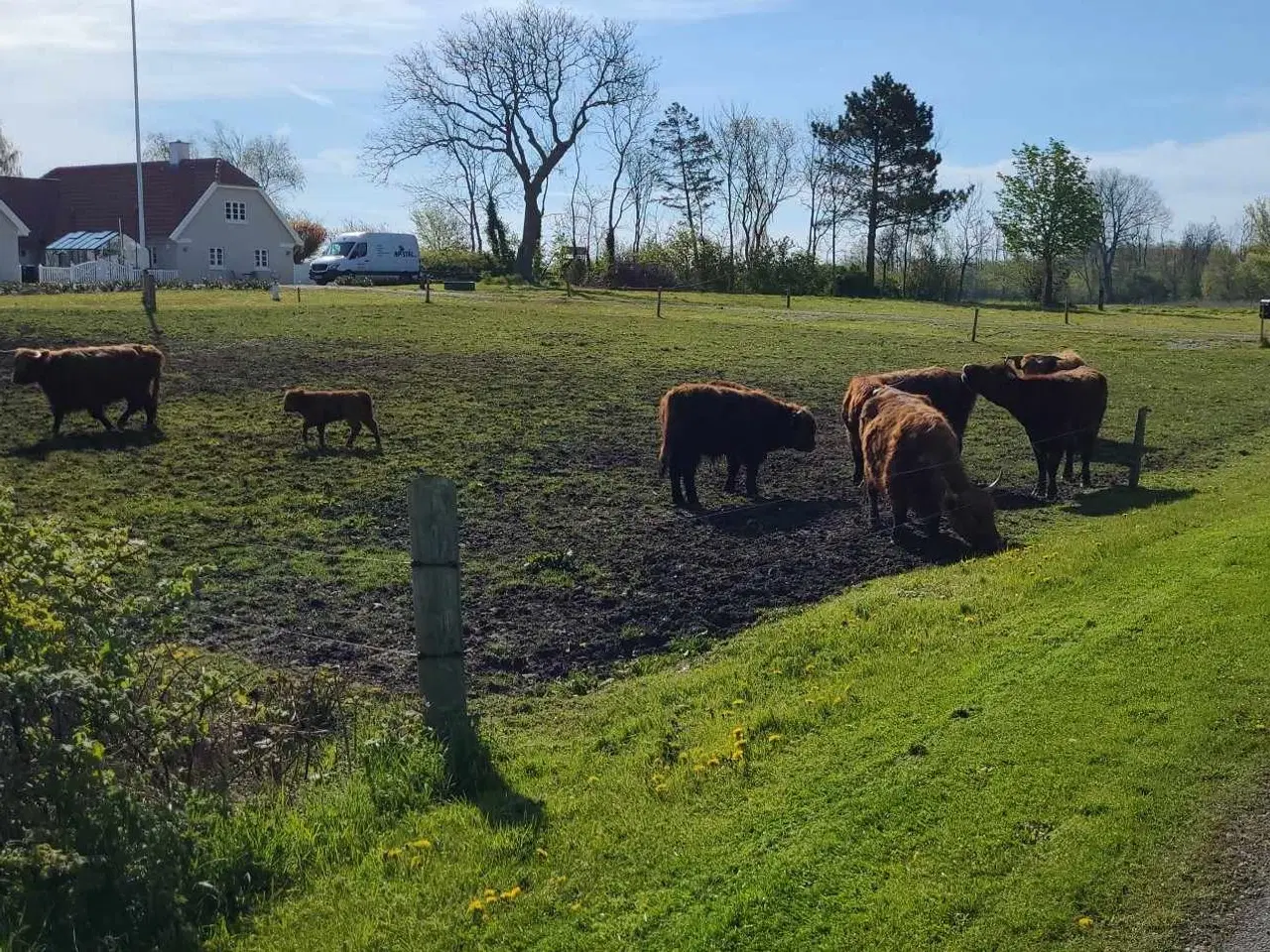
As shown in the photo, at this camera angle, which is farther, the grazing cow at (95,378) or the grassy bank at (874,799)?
the grazing cow at (95,378)

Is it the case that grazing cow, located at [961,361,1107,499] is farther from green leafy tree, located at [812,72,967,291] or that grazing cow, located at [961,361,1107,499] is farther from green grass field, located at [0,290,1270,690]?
green leafy tree, located at [812,72,967,291]

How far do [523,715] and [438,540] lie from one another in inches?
85.2

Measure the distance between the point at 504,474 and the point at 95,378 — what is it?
22.0 feet

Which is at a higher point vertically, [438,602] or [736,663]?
[438,602]

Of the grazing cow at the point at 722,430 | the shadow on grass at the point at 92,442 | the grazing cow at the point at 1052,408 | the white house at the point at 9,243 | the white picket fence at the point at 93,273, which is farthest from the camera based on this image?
the white house at the point at 9,243

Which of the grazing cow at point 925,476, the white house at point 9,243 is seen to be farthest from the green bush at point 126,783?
the white house at point 9,243

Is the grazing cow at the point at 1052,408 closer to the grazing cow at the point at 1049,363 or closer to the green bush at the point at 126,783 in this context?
the grazing cow at the point at 1049,363

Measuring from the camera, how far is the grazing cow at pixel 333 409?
56.5 ft

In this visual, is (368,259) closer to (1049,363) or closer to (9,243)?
(9,243)

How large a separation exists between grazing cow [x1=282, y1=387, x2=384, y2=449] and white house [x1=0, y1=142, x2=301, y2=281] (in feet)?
145

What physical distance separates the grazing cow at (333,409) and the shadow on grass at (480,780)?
36.2 ft

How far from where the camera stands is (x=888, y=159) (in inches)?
2899

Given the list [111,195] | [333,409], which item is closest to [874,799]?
[333,409]

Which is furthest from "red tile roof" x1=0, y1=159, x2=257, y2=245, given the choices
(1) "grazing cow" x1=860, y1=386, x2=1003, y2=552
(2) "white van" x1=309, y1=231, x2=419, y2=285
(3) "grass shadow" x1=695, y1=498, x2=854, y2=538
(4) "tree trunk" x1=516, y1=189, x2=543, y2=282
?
(1) "grazing cow" x1=860, y1=386, x2=1003, y2=552
